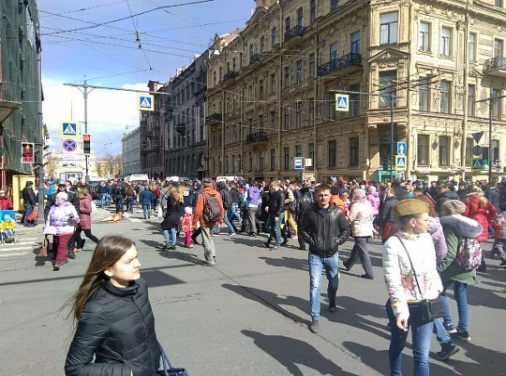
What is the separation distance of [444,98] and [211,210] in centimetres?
2489

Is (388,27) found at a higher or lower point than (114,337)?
higher

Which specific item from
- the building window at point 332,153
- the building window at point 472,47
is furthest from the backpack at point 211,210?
the building window at point 472,47

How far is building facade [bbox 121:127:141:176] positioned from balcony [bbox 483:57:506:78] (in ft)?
269

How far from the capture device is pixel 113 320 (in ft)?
6.61

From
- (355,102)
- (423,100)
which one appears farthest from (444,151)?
(355,102)

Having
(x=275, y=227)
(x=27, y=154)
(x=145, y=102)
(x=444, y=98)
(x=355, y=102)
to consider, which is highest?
(x=444, y=98)

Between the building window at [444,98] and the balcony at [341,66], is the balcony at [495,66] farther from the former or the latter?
the balcony at [341,66]

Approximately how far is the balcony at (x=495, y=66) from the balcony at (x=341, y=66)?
378 inches

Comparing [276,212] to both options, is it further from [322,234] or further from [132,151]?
[132,151]

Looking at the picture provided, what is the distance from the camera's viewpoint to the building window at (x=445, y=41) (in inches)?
1052

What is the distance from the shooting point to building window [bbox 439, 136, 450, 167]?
89.3ft

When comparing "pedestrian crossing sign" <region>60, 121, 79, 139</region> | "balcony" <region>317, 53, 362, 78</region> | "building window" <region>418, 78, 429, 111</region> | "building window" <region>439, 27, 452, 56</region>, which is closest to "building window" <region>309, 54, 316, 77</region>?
"balcony" <region>317, 53, 362, 78</region>

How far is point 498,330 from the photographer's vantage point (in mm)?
4652

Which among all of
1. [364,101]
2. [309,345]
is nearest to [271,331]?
[309,345]
